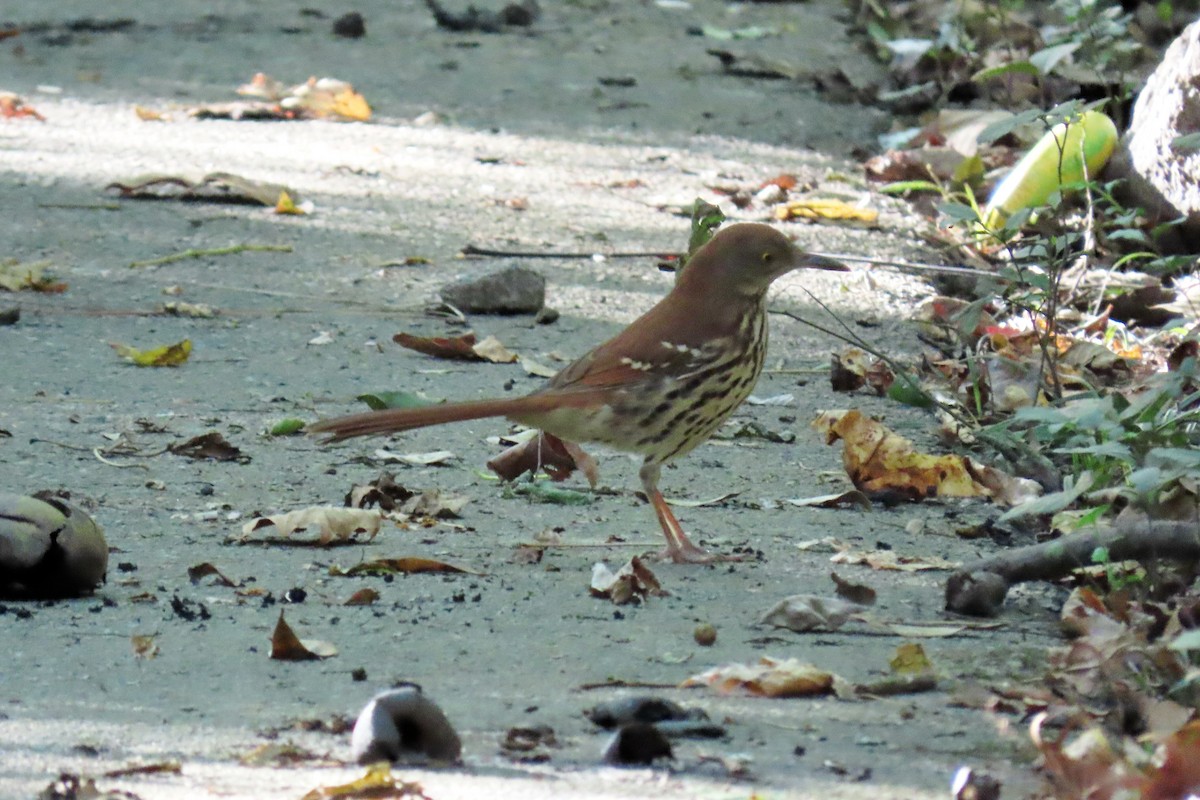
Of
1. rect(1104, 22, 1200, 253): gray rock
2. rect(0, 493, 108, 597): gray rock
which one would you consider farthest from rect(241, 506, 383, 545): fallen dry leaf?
rect(1104, 22, 1200, 253): gray rock

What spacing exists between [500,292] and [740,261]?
5.50 feet

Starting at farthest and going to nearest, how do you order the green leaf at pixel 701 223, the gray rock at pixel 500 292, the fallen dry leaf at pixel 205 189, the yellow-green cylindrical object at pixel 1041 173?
the fallen dry leaf at pixel 205 189 < the yellow-green cylindrical object at pixel 1041 173 < the gray rock at pixel 500 292 < the green leaf at pixel 701 223

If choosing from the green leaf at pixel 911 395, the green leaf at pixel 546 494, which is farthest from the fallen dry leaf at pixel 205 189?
the green leaf at pixel 911 395

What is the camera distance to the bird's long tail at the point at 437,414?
3889 mm

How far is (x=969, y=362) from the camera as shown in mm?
4766

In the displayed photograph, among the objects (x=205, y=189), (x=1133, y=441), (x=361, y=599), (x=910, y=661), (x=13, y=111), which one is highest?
(x=1133, y=441)

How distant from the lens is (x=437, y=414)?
397 centimetres

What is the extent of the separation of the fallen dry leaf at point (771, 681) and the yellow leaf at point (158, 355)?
2.86 m

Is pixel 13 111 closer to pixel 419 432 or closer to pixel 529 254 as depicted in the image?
pixel 529 254

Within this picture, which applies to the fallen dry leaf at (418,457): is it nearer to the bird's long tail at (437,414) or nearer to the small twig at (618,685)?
the bird's long tail at (437,414)

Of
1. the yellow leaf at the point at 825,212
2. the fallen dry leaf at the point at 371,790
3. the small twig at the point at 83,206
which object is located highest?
the fallen dry leaf at the point at 371,790

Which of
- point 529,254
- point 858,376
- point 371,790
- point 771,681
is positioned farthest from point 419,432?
point 371,790

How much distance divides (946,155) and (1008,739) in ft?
16.8

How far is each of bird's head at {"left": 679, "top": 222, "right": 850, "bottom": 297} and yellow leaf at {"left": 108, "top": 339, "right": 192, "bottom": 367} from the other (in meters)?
1.74
